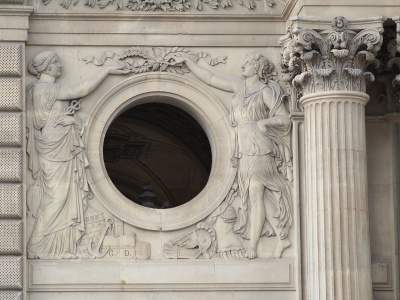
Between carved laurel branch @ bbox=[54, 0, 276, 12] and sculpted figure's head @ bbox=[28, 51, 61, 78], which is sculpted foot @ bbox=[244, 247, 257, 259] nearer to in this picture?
carved laurel branch @ bbox=[54, 0, 276, 12]

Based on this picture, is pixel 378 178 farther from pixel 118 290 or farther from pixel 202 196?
pixel 118 290

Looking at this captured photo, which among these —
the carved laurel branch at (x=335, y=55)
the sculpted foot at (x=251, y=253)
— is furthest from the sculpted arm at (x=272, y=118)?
the sculpted foot at (x=251, y=253)

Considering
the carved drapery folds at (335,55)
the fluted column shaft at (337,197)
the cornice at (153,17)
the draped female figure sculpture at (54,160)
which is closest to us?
the fluted column shaft at (337,197)

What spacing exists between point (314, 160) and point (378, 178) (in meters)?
1.63

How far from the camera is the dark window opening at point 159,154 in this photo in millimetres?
27922

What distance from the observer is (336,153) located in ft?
66.5

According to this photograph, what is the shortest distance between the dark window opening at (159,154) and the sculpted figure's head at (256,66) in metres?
5.43

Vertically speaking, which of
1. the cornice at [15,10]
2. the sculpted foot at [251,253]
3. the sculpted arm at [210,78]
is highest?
the cornice at [15,10]

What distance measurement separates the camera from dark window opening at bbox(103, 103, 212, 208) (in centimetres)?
2792

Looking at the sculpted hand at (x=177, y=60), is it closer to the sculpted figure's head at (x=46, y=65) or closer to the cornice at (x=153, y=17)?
the cornice at (x=153, y=17)

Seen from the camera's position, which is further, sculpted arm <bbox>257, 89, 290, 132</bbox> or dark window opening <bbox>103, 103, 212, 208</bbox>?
dark window opening <bbox>103, 103, 212, 208</bbox>

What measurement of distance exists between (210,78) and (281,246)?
3.07 m

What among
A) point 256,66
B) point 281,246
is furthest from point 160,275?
point 256,66

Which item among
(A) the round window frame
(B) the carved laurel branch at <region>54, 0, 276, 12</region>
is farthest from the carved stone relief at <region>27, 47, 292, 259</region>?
(B) the carved laurel branch at <region>54, 0, 276, 12</region>
